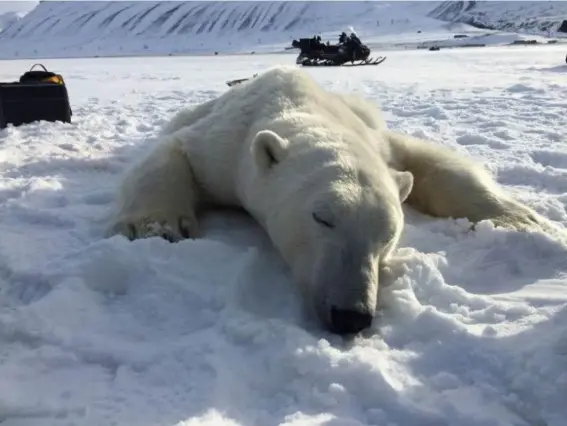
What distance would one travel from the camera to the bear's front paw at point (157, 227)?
2287mm

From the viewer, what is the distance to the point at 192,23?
83562 mm

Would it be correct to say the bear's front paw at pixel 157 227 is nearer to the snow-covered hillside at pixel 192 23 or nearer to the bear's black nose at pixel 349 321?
the bear's black nose at pixel 349 321

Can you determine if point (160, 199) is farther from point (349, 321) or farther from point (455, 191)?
point (455, 191)

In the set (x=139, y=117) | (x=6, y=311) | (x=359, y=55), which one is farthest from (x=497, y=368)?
(x=359, y=55)

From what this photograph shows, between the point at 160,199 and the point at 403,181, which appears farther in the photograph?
the point at 160,199

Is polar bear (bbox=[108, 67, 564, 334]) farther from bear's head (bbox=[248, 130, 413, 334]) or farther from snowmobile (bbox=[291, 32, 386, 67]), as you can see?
snowmobile (bbox=[291, 32, 386, 67])

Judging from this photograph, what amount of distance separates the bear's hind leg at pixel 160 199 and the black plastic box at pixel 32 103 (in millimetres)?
2526

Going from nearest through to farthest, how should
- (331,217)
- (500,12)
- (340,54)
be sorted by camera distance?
1. (331,217)
2. (340,54)
3. (500,12)

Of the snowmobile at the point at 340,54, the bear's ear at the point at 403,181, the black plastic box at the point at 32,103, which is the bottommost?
the snowmobile at the point at 340,54

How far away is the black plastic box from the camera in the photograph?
16.2ft

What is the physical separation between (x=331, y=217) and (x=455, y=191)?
43.5 inches

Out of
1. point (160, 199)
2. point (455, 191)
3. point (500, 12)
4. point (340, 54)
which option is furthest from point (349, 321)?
point (500, 12)

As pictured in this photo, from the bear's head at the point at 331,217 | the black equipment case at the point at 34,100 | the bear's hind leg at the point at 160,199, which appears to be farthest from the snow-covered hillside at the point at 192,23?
the bear's head at the point at 331,217

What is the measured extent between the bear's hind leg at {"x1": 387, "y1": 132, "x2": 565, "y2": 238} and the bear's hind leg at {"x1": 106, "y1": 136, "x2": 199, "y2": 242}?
1.01m
